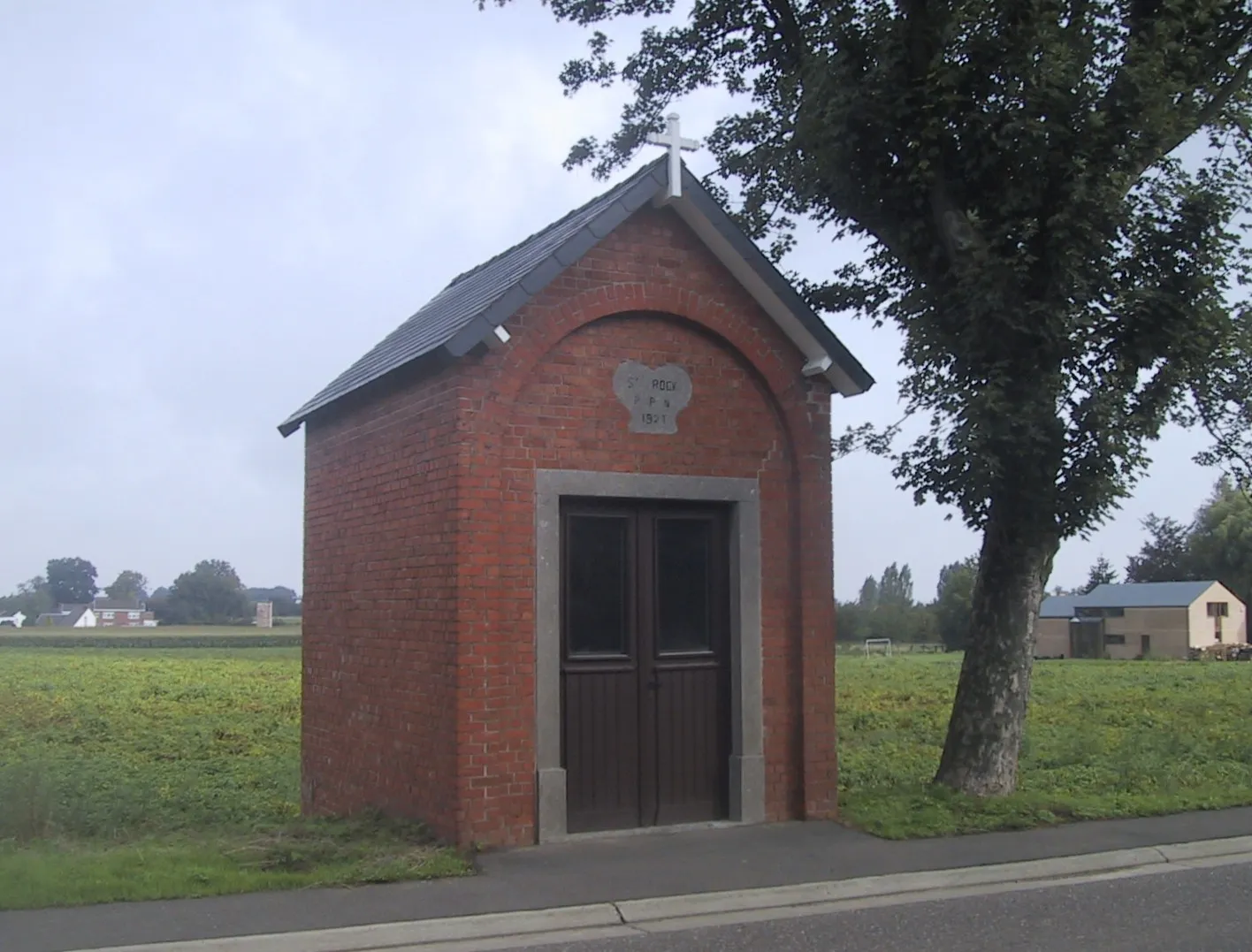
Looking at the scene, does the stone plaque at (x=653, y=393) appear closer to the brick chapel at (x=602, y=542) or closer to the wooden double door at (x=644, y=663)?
the brick chapel at (x=602, y=542)

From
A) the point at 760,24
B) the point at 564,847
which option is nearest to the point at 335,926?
the point at 564,847

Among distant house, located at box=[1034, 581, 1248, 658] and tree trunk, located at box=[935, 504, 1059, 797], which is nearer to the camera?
tree trunk, located at box=[935, 504, 1059, 797]

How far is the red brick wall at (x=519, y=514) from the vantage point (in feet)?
31.0

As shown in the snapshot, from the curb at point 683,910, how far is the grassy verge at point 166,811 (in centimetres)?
104

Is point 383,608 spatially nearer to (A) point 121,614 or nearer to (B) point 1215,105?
(B) point 1215,105

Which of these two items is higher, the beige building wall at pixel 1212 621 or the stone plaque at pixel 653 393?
the stone plaque at pixel 653 393

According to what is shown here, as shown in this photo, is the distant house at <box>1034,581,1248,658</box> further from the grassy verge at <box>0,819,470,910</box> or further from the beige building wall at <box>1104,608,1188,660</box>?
the grassy verge at <box>0,819,470,910</box>

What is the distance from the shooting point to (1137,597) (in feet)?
231

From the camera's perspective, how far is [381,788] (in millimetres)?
10547

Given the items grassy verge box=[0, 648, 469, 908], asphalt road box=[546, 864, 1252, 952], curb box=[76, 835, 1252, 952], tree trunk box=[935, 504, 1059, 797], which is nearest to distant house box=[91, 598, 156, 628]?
grassy verge box=[0, 648, 469, 908]

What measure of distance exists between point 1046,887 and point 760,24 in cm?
962

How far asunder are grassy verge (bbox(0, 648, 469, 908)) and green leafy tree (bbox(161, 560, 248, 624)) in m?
46.3

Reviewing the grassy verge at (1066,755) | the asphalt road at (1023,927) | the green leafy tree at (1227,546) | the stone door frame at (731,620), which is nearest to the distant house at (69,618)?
the grassy verge at (1066,755)

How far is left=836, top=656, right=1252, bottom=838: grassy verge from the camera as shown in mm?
11070
